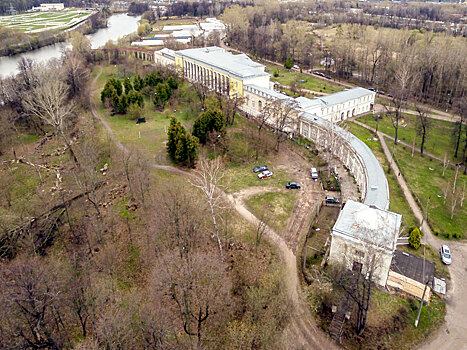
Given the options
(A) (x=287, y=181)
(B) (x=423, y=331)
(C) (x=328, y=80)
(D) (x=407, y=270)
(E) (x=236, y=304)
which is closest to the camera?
(B) (x=423, y=331)

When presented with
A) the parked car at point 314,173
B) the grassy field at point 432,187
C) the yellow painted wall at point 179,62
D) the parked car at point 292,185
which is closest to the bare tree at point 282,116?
the parked car at point 314,173

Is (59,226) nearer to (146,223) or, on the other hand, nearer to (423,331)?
(146,223)

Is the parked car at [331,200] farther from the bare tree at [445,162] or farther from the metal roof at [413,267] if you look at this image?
the bare tree at [445,162]

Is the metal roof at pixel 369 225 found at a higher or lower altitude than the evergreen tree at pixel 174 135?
lower

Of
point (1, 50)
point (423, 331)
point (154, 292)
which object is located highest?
point (1, 50)

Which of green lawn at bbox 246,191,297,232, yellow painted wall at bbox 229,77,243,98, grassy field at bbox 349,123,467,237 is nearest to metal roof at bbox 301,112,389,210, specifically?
grassy field at bbox 349,123,467,237

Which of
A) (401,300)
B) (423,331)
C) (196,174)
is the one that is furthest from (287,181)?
(423,331)
